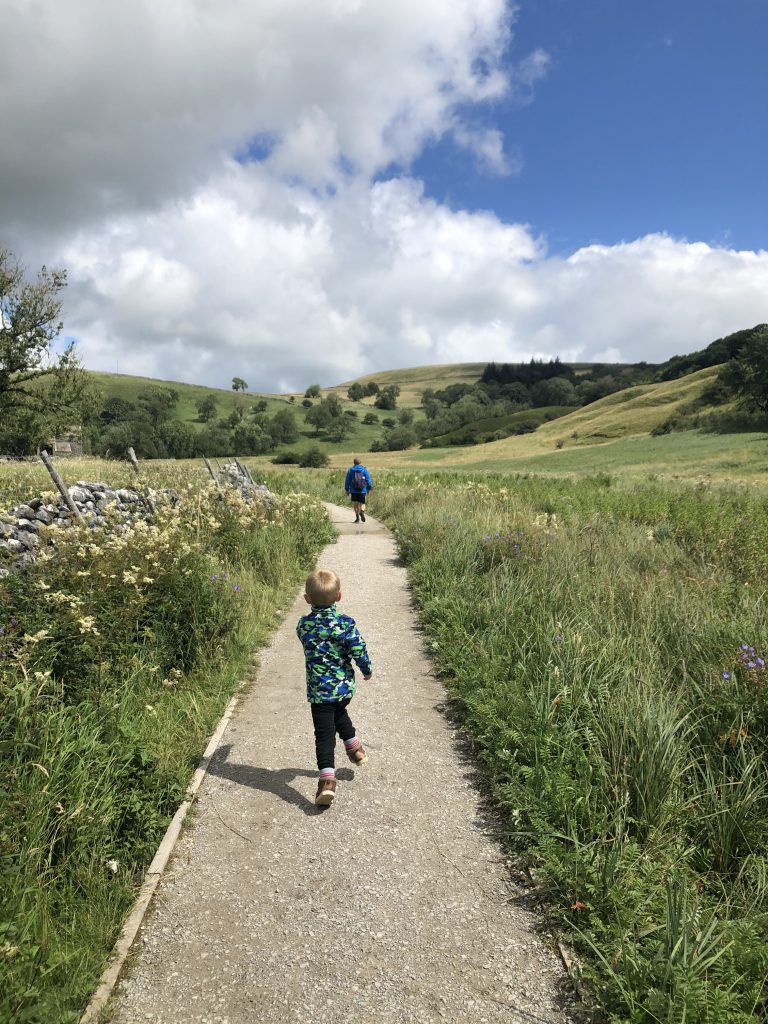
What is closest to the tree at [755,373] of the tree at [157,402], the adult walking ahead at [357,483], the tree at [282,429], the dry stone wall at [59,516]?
the adult walking ahead at [357,483]

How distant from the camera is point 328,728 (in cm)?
418

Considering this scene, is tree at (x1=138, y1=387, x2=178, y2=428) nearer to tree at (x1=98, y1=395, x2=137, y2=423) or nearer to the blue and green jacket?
tree at (x1=98, y1=395, x2=137, y2=423)

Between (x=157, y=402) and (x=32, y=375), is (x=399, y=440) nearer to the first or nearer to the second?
(x=157, y=402)

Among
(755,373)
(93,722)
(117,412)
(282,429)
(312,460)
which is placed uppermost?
(117,412)

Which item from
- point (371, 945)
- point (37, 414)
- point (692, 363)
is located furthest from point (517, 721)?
point (692, 363)

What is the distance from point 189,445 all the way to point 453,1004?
305 ft

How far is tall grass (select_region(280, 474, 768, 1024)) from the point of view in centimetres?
253

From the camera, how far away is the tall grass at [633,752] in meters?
2.53

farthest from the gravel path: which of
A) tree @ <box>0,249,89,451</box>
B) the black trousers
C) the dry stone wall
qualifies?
tree @ <box>0,249,89,451</box>

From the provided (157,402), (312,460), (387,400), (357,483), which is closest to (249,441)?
(312,460)

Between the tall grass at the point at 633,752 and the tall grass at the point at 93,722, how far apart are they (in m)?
2.38

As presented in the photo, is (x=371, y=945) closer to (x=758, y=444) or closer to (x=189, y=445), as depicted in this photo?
(x=758, y=444)

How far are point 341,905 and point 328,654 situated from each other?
5.39 ft

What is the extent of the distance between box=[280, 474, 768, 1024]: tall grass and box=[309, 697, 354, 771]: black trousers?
1154 mm
